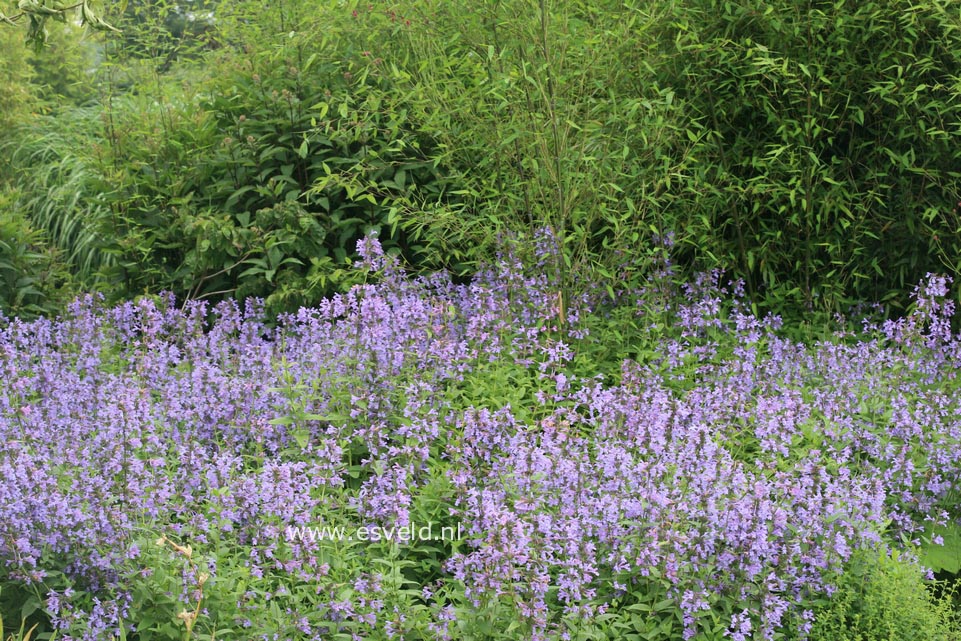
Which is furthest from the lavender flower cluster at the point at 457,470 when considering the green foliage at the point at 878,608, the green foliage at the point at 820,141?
the green foliage at the point at 820,141

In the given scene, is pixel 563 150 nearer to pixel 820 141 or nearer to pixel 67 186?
pixel 820 141

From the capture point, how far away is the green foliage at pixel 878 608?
299 centimetres

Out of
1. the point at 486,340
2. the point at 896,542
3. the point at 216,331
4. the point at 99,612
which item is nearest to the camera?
the point at 99,612

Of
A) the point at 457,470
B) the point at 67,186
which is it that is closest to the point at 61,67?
the point at 67,186

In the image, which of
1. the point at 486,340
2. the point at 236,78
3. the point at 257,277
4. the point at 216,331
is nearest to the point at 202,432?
the point at 216,331

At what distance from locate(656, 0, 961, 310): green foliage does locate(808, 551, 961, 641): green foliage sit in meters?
2.24

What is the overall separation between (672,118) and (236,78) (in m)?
2.53

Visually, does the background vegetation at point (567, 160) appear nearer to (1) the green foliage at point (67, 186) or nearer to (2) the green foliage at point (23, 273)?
(2) the green foliage at point (23, 273)

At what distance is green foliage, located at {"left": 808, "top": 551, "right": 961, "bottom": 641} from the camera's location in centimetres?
299

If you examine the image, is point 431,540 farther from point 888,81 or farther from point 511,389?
point 888,81

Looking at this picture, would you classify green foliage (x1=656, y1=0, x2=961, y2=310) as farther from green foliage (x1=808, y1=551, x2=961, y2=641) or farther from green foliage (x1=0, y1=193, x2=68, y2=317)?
green foliage (x1=0, y1=193, x2=68, y2=317)

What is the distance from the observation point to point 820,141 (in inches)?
203

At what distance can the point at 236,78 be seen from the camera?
5.95 metres

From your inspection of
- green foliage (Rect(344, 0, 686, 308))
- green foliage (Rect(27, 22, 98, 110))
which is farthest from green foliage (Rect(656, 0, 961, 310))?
green foliage (Rect(27, 22, 98, 110))
